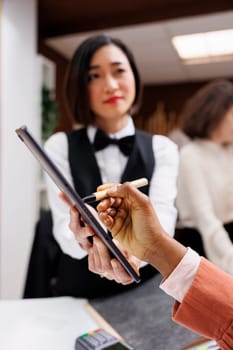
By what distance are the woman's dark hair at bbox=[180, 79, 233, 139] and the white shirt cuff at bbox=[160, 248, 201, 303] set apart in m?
0.26

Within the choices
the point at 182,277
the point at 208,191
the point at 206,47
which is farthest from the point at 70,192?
the point at 206,47

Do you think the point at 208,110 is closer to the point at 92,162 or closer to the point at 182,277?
the point at 92,162

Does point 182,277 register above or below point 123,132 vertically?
below

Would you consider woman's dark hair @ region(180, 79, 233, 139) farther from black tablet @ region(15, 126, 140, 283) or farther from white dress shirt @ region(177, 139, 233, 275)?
black tablet @ region(15, 126, 140, 283)

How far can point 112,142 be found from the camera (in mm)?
548

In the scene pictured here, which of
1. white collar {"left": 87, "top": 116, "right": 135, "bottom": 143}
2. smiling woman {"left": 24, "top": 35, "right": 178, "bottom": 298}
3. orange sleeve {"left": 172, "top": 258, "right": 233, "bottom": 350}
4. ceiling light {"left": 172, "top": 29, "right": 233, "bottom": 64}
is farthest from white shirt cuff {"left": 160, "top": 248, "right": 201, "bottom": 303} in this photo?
ceiling light {"left": 172, "top": 29, "right": 233, "bottom": 64}

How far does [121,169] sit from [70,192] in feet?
0.64

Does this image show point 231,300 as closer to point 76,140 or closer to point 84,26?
point 76,140

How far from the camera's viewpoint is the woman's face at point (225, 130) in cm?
55

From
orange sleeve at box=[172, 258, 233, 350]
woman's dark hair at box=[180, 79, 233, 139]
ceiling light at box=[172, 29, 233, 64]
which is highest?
ceiling light at box=[172, 29, 233, 64]

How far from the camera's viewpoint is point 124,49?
0.59 metres

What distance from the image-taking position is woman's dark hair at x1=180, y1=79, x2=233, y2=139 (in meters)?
0.57

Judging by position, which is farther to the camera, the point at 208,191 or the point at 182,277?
the point at 208,191

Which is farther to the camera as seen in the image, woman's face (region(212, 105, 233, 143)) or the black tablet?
woman's face (region(212, 105, 233, 143))
